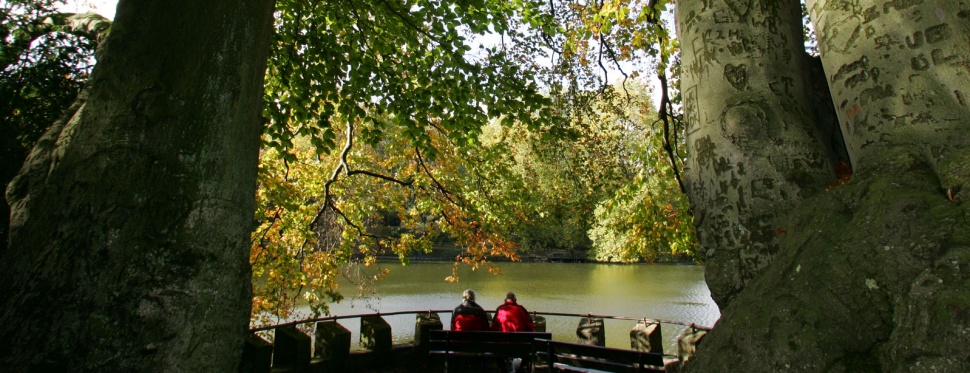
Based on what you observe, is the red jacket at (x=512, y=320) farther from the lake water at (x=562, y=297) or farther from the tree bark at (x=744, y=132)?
the lake water at (x=562, y=297)

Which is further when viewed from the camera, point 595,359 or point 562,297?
point 562,297

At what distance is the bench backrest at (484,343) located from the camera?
21.4 feet

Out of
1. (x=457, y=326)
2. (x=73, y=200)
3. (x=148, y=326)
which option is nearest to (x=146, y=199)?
(x=73, y=200)

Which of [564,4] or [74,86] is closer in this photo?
[74,86]

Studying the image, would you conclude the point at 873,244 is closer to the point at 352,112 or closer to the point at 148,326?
the point at 148,326

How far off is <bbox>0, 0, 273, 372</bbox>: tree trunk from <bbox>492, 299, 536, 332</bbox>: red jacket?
18.2 feet

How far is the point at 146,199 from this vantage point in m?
1.63

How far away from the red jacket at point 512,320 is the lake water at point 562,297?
18.9ft

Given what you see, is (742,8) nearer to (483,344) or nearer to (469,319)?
(483,344)

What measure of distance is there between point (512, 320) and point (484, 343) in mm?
659

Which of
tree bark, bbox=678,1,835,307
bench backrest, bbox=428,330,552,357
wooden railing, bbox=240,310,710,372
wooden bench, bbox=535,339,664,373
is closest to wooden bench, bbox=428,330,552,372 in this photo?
bench backrest, bbox=428,330,552,357

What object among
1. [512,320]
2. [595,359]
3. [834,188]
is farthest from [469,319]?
[834,188]

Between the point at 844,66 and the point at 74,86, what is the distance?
15.9ft

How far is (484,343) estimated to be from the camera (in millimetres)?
6586
